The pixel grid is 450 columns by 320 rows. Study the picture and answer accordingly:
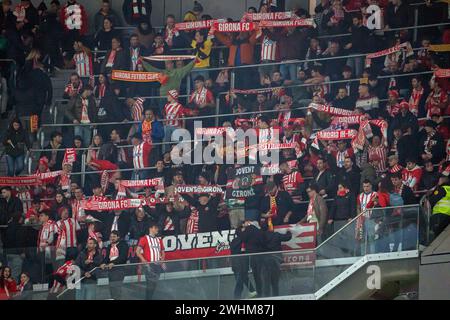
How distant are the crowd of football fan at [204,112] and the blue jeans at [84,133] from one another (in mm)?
15

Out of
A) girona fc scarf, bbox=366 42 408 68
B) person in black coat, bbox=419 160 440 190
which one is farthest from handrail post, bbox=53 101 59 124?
person in black coat, bbox=419 160 440 190

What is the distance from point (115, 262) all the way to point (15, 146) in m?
3.54

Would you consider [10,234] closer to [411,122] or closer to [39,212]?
[39,212]

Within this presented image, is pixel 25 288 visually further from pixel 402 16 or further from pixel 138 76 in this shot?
pixel 402 16

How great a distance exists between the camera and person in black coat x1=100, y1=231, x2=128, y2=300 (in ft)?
74.9

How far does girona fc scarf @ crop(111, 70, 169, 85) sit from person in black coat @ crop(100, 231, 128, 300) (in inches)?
138

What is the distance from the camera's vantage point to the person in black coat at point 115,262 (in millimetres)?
22828

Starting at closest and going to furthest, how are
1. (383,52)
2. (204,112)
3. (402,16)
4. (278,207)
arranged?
(278,207) → (383,52) → (204,112) → (402,16)

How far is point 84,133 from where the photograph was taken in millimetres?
26906

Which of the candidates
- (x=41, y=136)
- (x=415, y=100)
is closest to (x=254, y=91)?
(x=415, y=100)

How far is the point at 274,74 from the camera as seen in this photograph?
26906 millimetres

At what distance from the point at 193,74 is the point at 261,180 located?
2.99 metres
